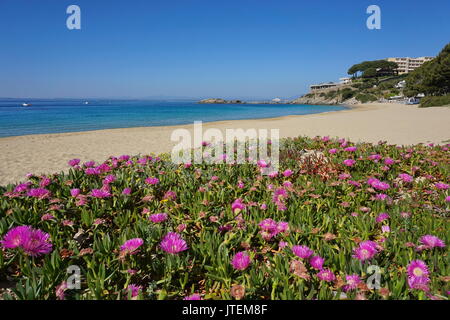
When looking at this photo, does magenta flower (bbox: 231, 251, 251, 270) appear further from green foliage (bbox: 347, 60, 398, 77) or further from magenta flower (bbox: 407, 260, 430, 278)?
green foliage (bbox: 347, 60, 398, 77)

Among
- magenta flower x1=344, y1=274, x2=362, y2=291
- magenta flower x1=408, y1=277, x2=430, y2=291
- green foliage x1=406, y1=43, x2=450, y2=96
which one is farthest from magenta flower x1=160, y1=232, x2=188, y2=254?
green foliage x1=406, y1=43, x2=450, y2=96

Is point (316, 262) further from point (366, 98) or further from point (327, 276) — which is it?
point (366, 98)

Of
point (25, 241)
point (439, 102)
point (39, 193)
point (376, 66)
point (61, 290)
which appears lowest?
point (61, 290)

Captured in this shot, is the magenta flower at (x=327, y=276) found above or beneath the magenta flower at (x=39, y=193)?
beneath

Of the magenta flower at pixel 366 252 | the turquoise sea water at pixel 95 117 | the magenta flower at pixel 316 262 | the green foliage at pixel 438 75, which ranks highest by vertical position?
the green foliage at pixel 438 75

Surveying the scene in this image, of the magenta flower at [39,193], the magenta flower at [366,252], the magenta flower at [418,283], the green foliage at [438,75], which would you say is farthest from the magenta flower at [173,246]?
the green foliage at [438,75]

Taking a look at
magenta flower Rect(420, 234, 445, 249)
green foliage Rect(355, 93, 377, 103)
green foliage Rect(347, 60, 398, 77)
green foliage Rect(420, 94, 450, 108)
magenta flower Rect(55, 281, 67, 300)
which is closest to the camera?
magenta flower Rect(55, 281, 67, 300)

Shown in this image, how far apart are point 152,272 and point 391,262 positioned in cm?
170

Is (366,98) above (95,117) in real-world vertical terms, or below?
above

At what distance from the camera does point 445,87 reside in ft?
131

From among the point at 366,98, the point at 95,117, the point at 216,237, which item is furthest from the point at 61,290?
the point at 366,98

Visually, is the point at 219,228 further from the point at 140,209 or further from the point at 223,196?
the point at 140,209

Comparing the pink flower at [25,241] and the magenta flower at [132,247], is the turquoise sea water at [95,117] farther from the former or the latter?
the magenta flower at [132,247]
